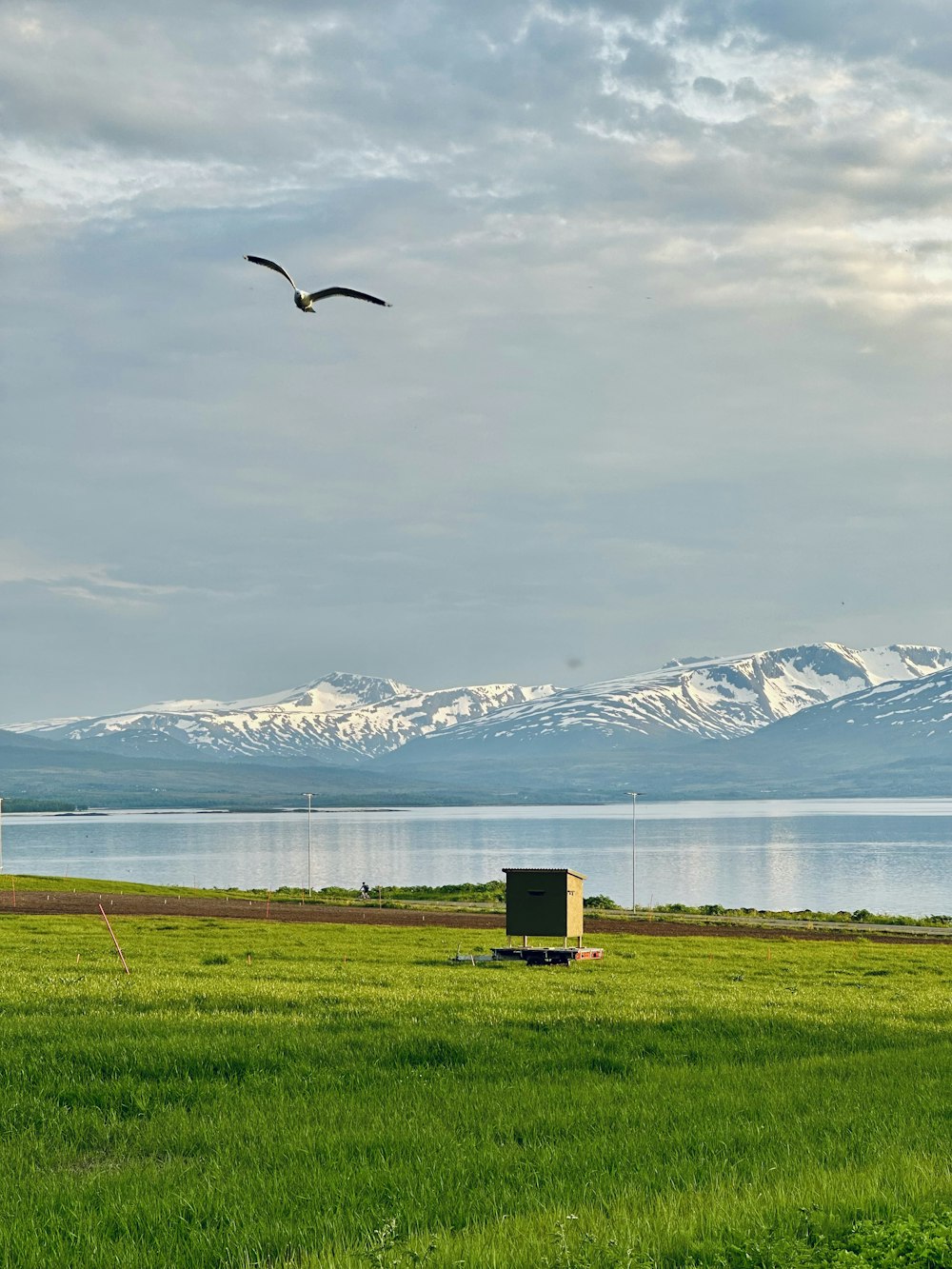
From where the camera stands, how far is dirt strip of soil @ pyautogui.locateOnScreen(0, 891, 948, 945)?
2530 inches

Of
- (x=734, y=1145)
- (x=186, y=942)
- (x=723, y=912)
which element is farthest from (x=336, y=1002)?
(x=723, y=912)

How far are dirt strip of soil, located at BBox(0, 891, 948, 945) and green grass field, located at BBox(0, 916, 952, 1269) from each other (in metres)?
40.0

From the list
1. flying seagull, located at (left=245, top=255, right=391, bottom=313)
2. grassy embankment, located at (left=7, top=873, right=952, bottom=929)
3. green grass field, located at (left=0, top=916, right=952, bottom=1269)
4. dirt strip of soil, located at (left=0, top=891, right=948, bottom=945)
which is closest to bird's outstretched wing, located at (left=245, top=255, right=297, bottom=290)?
flying seagull, located at (left=245, top=255, right=391, bottom=313)

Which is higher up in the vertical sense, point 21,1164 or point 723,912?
point 21,1164

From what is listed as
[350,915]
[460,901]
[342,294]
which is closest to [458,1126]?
[342,294]

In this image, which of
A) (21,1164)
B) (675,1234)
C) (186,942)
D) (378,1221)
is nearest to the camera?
(675,1234)

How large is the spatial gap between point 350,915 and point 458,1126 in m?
61.4

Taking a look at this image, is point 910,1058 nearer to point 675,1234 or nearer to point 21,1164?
point 675,1234

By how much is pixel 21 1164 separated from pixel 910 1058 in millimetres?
11849

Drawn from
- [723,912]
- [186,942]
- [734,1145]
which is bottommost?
[723,912]

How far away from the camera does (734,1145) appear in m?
11.8

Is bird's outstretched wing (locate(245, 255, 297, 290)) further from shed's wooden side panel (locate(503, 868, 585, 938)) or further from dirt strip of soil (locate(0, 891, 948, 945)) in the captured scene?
dirt strip of soil (locate(0, 891, 948, 945))

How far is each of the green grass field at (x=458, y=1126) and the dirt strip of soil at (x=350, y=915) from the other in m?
40.0

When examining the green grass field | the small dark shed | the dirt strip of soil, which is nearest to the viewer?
the green grass field
